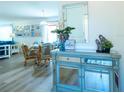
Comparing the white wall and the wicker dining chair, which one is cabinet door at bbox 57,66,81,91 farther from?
the wicker dining chair

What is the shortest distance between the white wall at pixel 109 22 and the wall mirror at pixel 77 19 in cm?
15

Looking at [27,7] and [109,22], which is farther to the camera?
[27,7]

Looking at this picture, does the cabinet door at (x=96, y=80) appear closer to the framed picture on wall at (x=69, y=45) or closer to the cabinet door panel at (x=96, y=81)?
the cabinet door panel at (x=96, y=81)

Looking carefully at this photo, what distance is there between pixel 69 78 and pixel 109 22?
52.7 inches

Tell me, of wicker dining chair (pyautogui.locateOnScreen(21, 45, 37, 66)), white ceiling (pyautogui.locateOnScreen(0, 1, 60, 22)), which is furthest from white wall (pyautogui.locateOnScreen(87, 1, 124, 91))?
wicker dining chair (pyautogui.locateOnScreen(21, 45, 37, 66))

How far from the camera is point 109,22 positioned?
2.91m

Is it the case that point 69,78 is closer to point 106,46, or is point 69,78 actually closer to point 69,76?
point 69,76

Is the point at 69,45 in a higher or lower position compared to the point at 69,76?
higher

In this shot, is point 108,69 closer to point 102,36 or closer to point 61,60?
point 102,36

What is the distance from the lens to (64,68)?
2.95m

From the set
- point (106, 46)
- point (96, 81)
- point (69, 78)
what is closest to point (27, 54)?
point (69, 78)

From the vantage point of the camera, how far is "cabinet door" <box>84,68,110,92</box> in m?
2.53

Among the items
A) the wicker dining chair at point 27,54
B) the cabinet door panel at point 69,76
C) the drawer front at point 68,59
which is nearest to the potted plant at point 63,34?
the drawer front at point 68,59

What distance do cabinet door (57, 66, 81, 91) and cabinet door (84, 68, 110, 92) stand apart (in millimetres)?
155
